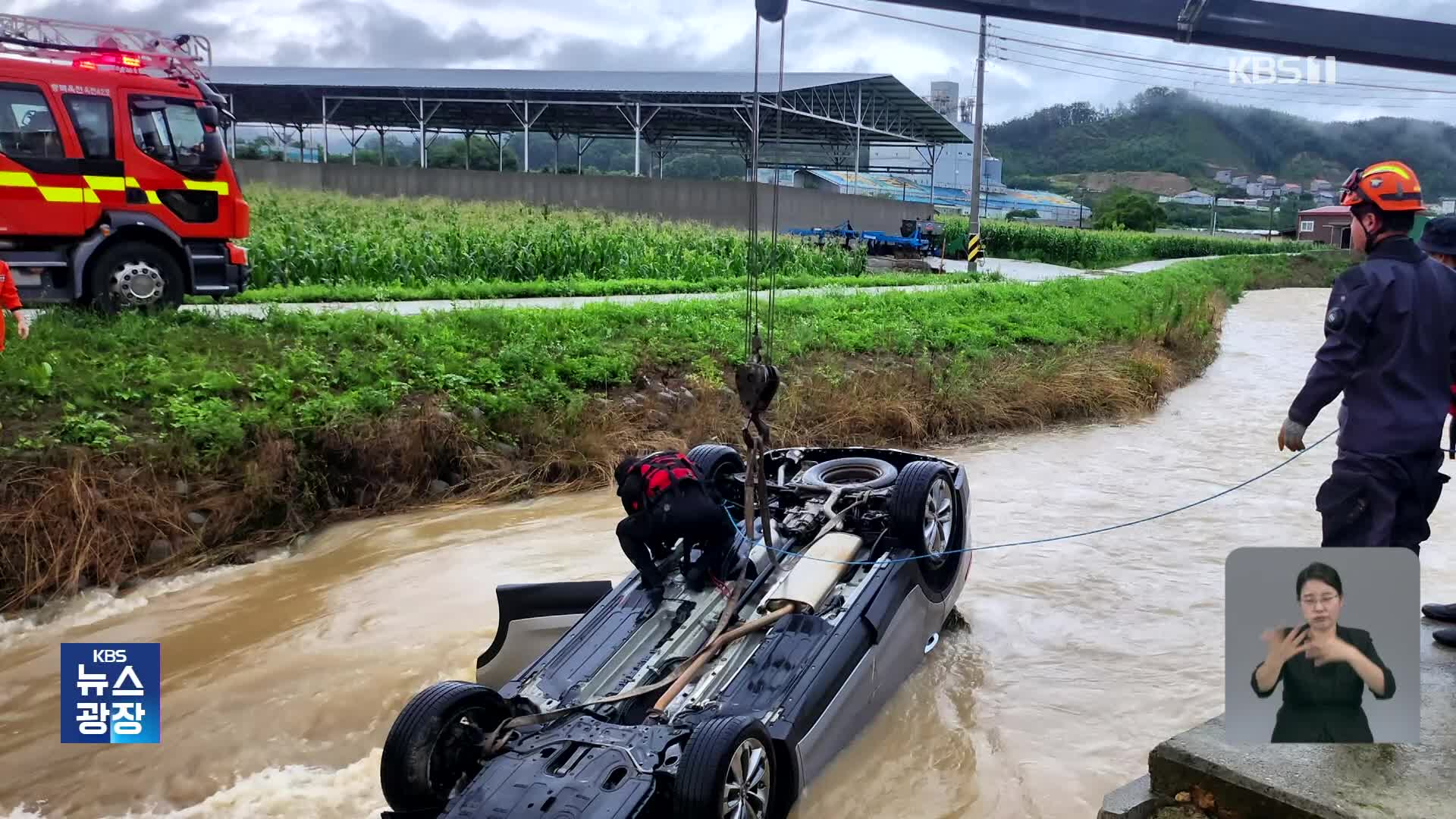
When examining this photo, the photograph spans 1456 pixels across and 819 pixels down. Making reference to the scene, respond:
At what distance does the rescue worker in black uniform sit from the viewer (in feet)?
13.1

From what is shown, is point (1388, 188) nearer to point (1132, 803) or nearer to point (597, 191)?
point (1132, 803)

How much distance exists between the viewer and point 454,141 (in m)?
49.3

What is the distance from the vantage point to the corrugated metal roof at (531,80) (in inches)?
1190

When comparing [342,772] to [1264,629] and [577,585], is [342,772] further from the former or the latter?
[1264,629]

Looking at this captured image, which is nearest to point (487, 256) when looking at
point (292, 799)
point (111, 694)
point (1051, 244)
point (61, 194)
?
point (61, 194)

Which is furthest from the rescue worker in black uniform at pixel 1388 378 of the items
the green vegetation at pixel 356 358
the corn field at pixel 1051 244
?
the corn field at pixel 1051 244

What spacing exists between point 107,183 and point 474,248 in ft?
22.2

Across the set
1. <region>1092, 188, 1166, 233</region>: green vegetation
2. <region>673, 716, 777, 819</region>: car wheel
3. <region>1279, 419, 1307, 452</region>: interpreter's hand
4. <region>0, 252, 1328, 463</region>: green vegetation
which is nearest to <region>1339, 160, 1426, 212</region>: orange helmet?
<region>1279, 419, 1307, 452</region>: interpreter's hand

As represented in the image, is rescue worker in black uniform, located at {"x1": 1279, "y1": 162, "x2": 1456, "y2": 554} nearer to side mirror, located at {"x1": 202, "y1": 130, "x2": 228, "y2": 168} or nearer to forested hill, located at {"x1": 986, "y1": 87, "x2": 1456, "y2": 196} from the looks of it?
forested hill, located at {"x1": 986, "y1": 87, "x2": 1456, "y2": 196}

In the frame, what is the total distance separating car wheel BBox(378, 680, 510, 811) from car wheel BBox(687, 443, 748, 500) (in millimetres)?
2171

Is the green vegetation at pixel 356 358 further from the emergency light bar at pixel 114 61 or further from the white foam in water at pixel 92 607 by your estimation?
the emergency light bar at pixel 114 61

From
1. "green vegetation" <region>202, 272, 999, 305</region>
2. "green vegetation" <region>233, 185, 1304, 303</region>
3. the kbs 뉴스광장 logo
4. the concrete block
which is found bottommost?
the kbs 뉴스광장 logo

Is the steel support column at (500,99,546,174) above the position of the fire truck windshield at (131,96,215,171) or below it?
above

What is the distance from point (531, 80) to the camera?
33531 millimetres
